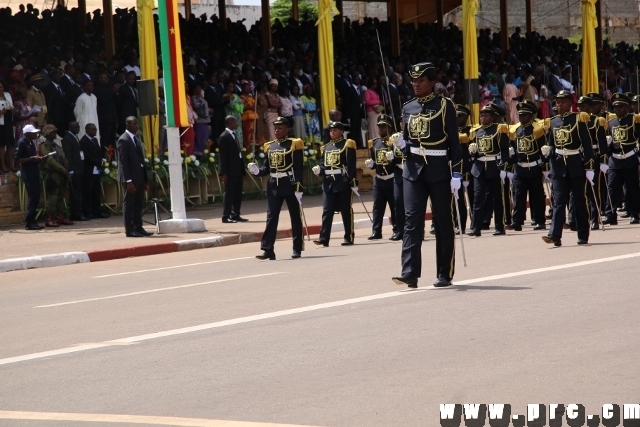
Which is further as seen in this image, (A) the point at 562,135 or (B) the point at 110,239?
(B) the point at 110,239

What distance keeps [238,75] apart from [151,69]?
15.9 feet

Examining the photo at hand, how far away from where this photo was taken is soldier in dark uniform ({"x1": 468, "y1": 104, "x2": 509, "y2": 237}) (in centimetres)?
1855

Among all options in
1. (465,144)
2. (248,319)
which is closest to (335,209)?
(465,144)

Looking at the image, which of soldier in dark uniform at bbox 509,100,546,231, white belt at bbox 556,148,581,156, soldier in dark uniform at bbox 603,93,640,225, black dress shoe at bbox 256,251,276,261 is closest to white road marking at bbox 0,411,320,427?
black dress shoe at bbox 256,251,276,261

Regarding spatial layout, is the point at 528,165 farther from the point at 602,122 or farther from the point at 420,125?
the point at 420,125

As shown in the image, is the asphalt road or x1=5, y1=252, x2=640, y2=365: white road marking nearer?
the asphalt road

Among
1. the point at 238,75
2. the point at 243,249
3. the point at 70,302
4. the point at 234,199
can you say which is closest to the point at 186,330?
the point at 70,302

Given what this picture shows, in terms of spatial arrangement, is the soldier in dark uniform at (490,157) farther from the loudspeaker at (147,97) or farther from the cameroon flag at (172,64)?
the loudspeaker at (147,97)

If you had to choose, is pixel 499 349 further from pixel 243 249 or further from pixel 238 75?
pixel 238 75

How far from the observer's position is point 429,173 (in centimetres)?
1155

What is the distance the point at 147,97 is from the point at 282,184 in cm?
509

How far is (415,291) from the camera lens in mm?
11297

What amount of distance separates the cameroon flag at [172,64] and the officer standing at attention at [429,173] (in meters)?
9.43

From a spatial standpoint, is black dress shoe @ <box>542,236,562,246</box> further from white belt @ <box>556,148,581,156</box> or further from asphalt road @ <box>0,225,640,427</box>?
white belt @ <box>556,148,581,156</box>
